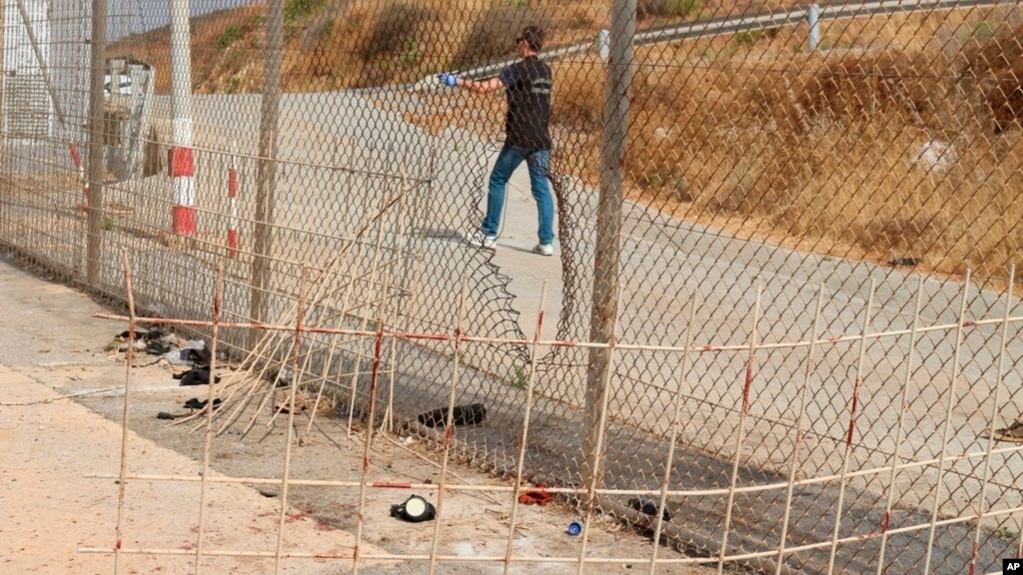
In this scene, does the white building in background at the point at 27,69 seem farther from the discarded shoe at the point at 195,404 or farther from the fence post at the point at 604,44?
the fence post at the point at 604,44

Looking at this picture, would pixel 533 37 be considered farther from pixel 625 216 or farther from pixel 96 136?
pixel 96 136

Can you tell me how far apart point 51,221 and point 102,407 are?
3.84 metres

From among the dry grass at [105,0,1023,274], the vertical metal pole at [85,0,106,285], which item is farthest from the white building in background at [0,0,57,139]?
the dry grass at [105,0,1023,274]

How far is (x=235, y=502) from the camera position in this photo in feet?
17.4

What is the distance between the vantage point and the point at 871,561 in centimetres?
491

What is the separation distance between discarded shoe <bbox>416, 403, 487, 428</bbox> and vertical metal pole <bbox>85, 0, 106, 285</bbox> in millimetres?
3784

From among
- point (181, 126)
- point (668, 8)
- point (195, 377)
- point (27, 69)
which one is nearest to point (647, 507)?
point (668, 8)

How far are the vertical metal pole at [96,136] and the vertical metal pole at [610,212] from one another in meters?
4.90

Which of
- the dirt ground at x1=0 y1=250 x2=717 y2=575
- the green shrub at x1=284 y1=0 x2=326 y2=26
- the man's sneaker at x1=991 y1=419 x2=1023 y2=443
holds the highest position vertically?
the green shrub at x1=284 y1=0 x2=326 y2=26

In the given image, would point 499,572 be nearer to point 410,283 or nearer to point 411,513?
point 411,513

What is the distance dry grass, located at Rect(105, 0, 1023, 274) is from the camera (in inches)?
189

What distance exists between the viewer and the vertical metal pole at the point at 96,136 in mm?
9180

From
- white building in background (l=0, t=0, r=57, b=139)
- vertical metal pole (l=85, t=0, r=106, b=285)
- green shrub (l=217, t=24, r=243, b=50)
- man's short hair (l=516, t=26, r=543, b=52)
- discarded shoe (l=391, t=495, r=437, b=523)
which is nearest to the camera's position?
discarded shoe (l=391, t=495, r=437, b=523)

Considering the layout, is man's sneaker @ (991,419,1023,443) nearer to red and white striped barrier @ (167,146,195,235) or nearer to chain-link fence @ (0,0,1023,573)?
chain-link fence @ (0,0,1023,573)
